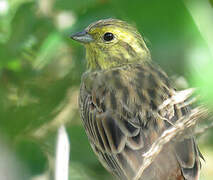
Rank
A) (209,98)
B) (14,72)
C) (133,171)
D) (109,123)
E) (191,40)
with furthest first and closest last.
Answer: (14,72), (109,123), (133,171), (191,40), (209,98)

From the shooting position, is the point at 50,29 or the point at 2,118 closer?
the point at 2,118

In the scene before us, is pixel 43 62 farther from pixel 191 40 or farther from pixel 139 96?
pixel 191 40

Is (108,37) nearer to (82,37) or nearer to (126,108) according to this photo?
(82,37)

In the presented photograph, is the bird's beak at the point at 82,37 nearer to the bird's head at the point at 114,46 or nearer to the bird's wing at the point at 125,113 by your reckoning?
the bird's head at the point at 114,46

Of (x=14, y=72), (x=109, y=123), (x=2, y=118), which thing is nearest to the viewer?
(x=2, y=118)

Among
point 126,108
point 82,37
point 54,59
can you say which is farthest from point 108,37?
point 126,108

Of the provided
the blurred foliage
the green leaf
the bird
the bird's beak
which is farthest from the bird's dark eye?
the green leaf

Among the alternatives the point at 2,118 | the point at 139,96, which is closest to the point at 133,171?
the point at 139,96

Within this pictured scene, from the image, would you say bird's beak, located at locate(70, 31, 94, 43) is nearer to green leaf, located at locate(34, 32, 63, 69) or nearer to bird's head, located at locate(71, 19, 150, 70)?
bird's head, located at locate(71, 19, 150, 70)
